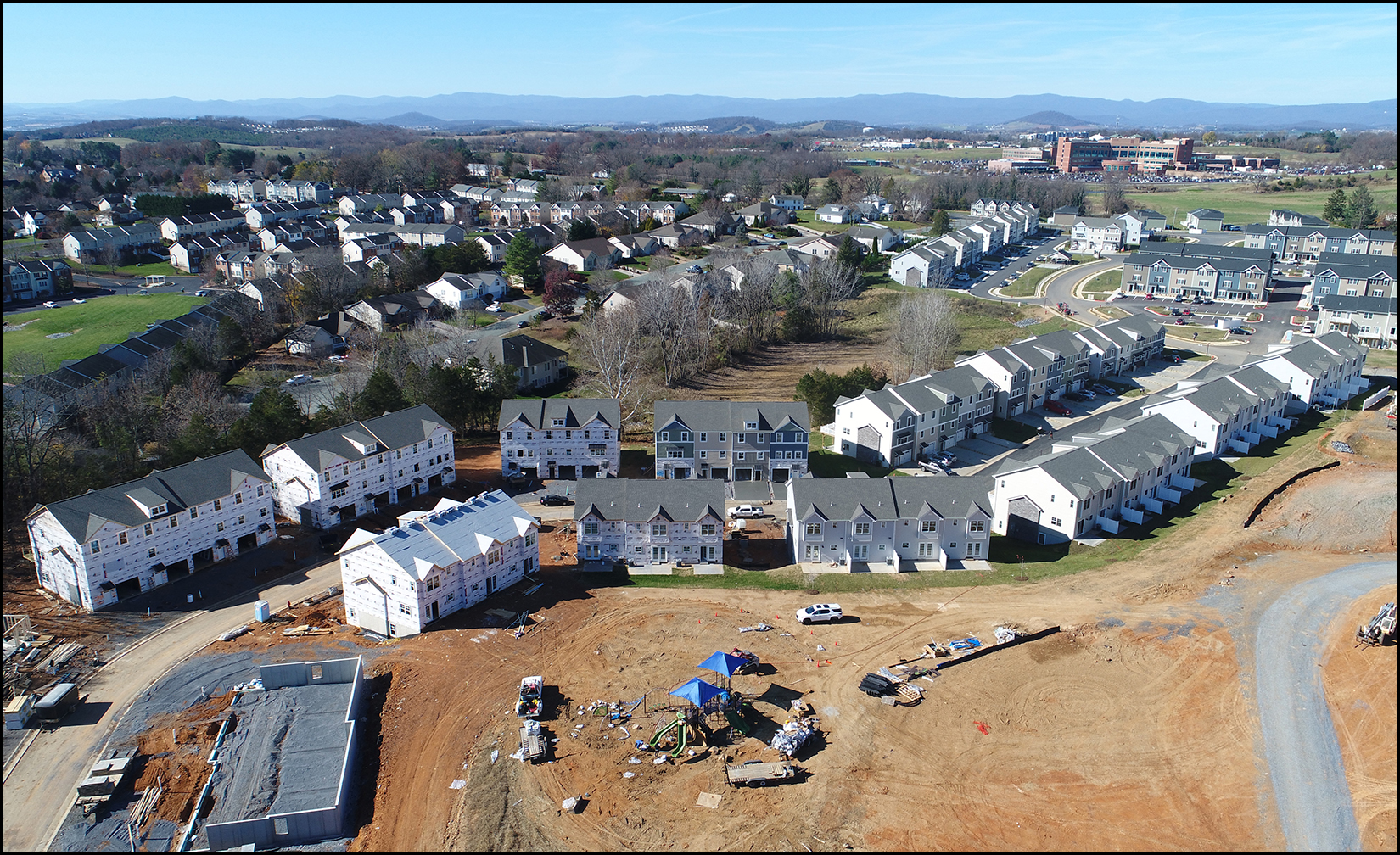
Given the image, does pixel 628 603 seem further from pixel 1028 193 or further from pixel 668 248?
pixel 1028 193

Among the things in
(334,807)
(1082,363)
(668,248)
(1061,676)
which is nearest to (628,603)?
(334,807)

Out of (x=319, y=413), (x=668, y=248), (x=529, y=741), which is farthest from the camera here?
(x=668, y=248)

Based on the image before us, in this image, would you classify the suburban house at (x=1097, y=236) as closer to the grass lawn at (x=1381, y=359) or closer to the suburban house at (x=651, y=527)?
the grass lawn at (x=1381, y=359)

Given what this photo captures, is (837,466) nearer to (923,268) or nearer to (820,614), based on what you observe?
(820,614)

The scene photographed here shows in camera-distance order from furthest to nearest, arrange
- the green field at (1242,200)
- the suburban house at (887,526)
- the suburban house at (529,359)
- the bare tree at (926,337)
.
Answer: the green field at (1242,200), the bare tree at (926,337), the suburban house at (529,359), the suburban house at (887,526)

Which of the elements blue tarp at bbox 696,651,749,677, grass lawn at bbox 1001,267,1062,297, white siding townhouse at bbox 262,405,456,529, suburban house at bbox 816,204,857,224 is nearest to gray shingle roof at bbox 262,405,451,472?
white siding townhouse at bbox 262,405,456,529

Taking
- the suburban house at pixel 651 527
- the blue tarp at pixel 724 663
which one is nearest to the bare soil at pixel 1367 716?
the blue tarp at pixel 724 663
